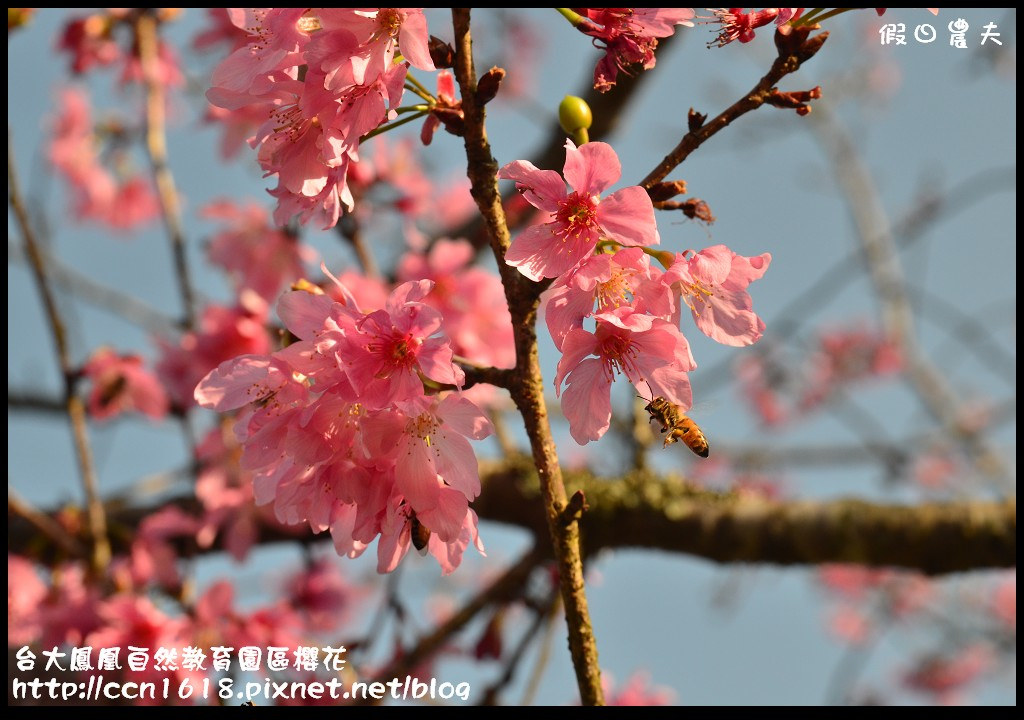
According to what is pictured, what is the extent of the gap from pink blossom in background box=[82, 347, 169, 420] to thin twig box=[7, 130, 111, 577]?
0.21ft

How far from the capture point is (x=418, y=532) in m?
1.10

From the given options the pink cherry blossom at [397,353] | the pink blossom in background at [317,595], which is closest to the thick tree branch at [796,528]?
the pink blossom in background at [317,595]

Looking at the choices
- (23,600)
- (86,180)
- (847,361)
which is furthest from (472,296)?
(847,361)

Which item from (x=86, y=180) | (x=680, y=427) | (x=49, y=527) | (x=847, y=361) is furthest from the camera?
(x=847, y=361)

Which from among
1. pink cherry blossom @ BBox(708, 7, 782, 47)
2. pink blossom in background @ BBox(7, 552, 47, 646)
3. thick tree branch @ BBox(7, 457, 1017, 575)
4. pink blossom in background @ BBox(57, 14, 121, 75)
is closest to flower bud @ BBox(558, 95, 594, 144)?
pink cherry blossom @ BBox(708, 7, 782, 47)

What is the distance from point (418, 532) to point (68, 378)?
2.07 meters

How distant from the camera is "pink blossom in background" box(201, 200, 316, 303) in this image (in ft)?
9.73

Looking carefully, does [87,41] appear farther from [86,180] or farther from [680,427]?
[680,427]

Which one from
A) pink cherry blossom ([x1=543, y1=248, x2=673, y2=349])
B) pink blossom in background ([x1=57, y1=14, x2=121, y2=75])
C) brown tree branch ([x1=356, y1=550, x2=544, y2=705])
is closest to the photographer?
pink cherry blossom ([x1=543, y1=248, x2=673, y2=349])

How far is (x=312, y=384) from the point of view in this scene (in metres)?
1.19

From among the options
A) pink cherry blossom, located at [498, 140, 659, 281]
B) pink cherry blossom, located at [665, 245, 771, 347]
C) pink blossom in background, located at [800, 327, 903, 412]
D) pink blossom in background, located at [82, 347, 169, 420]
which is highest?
pink cherry blossom, located at [498, 140, 659, 281]

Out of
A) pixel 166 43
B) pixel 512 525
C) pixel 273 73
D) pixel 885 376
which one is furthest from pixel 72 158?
pixel 885 376

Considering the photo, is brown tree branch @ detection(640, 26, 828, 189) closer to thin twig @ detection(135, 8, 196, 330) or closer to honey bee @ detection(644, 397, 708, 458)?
honey bee @ detection(644, 397, 708, 458)

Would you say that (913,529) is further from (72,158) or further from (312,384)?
(72,158)
